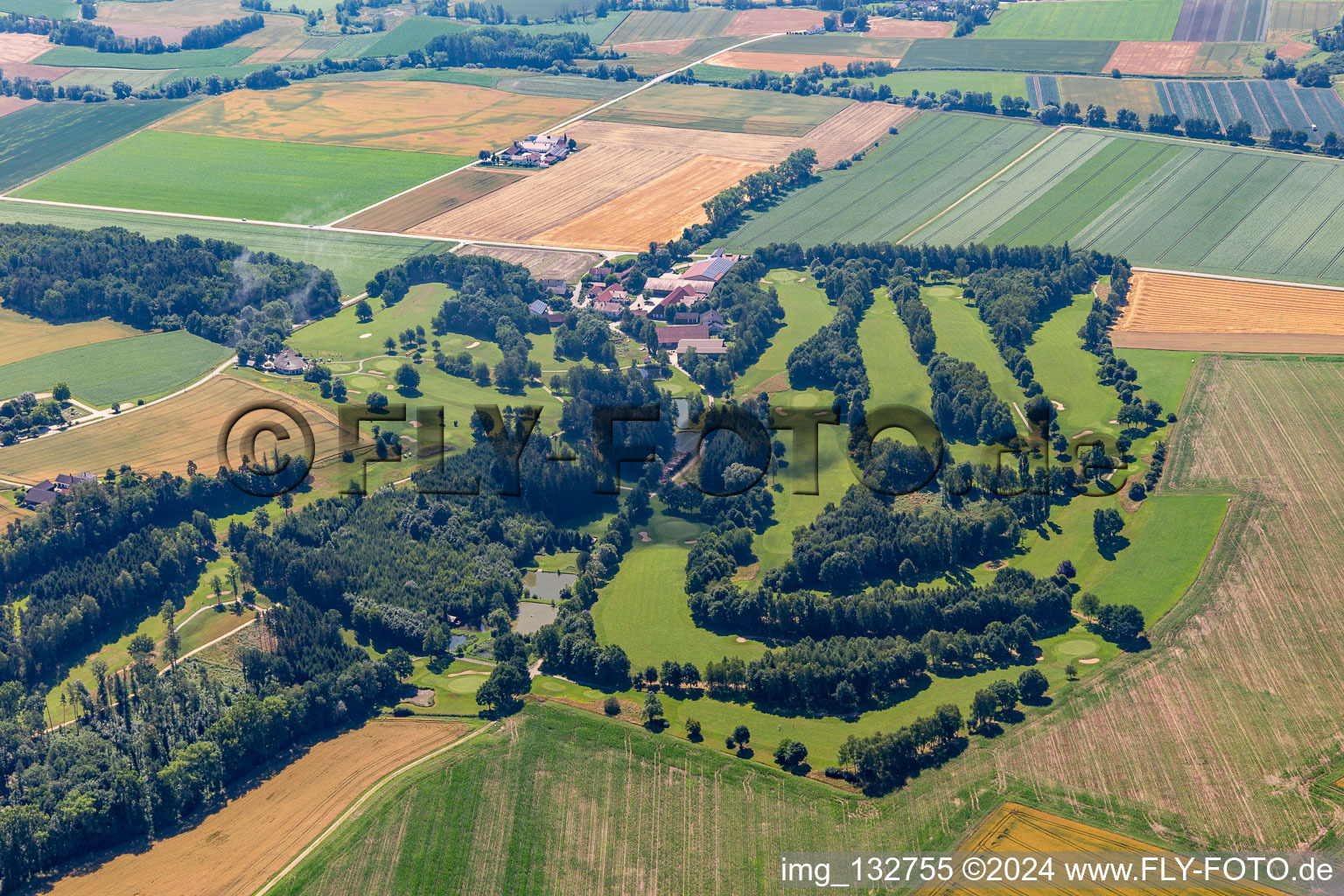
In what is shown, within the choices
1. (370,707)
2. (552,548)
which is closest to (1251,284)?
(552,548)

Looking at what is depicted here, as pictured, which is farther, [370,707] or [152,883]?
[370,707]

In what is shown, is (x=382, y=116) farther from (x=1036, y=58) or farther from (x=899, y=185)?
(x=1036, y=58)

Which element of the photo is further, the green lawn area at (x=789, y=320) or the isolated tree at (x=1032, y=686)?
the green lawn area at (x=789, y=320)

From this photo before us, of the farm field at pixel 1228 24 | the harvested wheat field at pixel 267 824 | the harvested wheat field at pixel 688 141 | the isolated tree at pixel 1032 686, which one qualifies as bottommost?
the harvested wheat field at pixel 267 824

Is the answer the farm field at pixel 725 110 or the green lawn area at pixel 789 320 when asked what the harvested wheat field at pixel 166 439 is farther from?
the farm field at pixel 725 110

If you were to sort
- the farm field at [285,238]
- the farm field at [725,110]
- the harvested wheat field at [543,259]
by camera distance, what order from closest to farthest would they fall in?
the harvested wheat field at [543,259]
the farm field at [285,238]
the farm field at [725,110]

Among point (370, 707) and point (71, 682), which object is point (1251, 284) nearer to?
point (370, 707)

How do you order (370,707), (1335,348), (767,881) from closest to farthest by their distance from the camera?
(767,881)
(370,707)
(1335,348)

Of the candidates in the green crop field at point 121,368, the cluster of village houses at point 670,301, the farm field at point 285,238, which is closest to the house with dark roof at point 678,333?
the cluster of village houses at point 670,301
